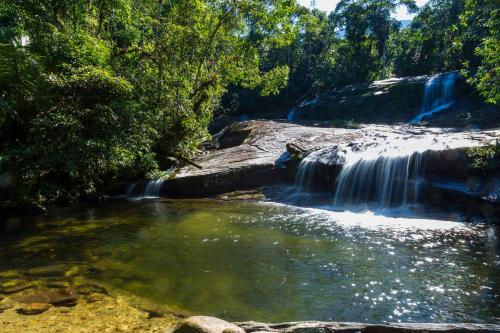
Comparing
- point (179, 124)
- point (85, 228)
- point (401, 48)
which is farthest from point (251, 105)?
point (85, 228)

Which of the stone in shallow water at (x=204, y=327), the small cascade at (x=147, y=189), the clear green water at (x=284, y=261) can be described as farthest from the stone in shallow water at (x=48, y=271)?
the small cascade at (x=147, y=189)

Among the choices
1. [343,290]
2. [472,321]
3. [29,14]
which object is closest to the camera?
[472,321]

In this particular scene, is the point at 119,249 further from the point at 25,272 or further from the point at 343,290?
the point at 343,290

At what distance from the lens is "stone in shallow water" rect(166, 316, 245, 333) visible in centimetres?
390

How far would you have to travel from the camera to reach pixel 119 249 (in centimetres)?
831

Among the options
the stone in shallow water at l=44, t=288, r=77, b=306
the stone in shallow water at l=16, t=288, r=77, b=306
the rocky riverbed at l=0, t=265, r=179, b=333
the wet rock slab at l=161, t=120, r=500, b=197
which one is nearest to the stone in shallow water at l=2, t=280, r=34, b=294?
the rocky riverbed at l=0, t=265, r=179, b=333

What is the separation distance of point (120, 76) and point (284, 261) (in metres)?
9.12

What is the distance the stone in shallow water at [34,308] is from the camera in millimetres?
5213

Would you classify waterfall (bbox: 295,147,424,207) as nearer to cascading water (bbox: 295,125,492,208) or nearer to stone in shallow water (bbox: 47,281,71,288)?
cascading water (bbox: 295,125,492,208)

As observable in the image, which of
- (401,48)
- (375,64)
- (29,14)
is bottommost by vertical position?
(29,14)

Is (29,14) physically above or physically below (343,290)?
above

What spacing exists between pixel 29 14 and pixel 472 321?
1547 centimetres

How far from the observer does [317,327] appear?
432cm

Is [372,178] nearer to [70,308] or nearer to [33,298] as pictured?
[70,308]
